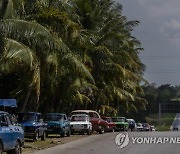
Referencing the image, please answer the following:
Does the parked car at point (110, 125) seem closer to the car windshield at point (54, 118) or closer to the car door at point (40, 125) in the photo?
the car windshield at point (54, 118)

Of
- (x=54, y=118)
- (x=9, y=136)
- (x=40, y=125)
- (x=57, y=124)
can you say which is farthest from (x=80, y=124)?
(x=9, y=136)

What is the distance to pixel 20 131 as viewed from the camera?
58.9ft

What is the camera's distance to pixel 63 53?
3091 cm

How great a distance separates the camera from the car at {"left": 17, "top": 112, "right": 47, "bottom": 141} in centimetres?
2586

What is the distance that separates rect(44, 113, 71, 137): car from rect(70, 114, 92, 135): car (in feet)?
Result: 10.3

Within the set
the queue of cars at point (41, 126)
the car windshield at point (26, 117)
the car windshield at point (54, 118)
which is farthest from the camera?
the car windshield at point (54, 118)

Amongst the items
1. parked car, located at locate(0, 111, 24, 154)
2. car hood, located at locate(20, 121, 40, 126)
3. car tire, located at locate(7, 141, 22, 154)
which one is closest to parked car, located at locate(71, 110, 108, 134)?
car hood, located at locate(20, 121, 40, 126)

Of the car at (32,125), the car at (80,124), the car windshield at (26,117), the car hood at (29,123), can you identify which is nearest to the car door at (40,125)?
the car at (32,125)

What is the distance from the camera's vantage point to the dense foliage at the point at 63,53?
2239cm

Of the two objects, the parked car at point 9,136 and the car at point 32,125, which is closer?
the parked car at point 9,136

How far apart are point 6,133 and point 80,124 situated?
19.8 metres

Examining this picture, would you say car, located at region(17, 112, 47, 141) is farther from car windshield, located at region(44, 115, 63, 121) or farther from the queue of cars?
car windshield, located at region(44, 115, 63, 121)

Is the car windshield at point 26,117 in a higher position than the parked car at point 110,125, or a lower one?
higher

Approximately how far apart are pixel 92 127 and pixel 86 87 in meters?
4.50
